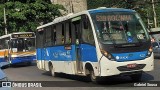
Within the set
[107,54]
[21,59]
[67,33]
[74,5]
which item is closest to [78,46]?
[67,33]

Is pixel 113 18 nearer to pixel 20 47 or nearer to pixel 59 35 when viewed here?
pixel 59 35

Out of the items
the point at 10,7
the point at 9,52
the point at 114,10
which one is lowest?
the point at 9,52

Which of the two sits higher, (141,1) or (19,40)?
(141,1)

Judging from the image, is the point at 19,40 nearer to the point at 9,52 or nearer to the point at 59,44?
the point at 9,52

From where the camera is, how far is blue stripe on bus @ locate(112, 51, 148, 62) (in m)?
13.5

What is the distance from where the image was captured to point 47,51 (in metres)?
20.0

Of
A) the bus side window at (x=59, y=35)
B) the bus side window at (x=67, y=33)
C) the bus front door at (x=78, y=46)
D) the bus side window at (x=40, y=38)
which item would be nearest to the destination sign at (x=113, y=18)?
the bus front door at (x=78, y=46)

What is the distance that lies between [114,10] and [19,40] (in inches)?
688

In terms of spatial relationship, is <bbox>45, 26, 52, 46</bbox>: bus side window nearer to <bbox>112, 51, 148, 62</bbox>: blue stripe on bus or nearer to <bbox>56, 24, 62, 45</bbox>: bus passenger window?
<bbox>56, 24, 62, 45</bbox>: bus passenger window

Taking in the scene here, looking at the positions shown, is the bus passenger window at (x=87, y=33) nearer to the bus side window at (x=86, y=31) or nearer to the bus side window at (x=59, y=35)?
the bus side window at (x=86, y=31)

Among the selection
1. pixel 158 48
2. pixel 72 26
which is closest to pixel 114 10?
pixel 72 26

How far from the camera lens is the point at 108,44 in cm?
1355

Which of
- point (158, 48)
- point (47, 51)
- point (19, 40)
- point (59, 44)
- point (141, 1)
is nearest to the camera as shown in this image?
point (59, 44)

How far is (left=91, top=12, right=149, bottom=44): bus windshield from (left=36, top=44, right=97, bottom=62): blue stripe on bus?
0.68m
